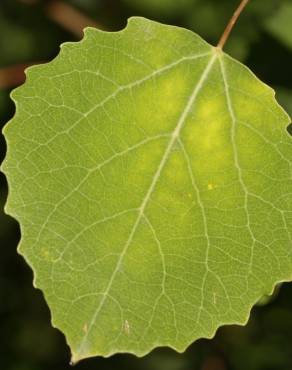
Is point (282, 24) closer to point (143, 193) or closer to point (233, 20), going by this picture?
point (233, 20)

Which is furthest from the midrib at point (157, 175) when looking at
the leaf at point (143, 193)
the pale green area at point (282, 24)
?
the pale green area at point (282, 24)

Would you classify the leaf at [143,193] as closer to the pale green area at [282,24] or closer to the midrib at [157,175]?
the midrib at [157,175]

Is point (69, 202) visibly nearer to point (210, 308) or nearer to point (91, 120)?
point (91, 120)

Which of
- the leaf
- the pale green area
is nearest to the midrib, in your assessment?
the leaf

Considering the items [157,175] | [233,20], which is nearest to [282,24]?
[233,20]

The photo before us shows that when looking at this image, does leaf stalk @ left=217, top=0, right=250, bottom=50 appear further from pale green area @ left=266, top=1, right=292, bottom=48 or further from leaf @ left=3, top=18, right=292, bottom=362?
pale green area @ left=266, top=1, right=292, bottom=48

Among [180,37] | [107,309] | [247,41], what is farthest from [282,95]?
[107,309]
